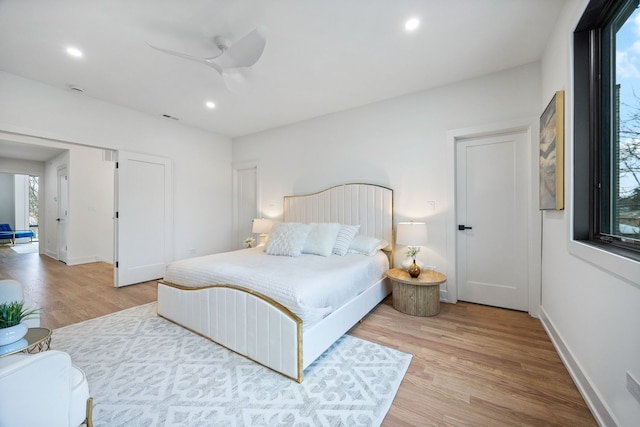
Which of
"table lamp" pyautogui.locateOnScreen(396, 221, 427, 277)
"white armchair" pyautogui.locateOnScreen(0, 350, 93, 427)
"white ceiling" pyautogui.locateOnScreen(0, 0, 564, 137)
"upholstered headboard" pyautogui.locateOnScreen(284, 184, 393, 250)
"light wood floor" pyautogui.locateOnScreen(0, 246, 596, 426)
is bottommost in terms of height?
"light wood floor" pyautogui.locateOnScreen(0, 246, 596, 426)

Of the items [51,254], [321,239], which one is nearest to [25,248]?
[51,254]

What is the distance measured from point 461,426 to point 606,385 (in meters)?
0.79

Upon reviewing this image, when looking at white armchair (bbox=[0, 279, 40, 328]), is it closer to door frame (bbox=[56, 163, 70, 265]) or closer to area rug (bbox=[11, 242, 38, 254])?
door frame (bbox=[56, 163, 70, 265])

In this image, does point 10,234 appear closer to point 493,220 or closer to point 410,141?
point 410,141

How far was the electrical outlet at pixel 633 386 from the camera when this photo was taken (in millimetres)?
1081

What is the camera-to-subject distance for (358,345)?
2.14m

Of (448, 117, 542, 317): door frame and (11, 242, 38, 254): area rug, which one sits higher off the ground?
(448, 117, 542, 317): door frame

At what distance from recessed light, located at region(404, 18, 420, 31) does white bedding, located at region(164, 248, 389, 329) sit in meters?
2.17

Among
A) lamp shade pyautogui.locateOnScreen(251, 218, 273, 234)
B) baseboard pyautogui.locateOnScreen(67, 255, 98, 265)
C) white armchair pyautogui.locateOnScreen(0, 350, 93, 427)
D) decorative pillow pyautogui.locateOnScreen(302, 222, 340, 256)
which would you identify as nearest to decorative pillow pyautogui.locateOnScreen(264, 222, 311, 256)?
decorative pillow pyautogui.locateOnScreen(302, 222, 340, 256)

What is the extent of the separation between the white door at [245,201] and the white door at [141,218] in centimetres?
129

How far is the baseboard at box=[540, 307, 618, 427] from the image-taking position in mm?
1313

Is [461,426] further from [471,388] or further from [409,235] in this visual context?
[409,235]

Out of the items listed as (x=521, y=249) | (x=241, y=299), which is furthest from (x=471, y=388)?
(x=521, y=249)

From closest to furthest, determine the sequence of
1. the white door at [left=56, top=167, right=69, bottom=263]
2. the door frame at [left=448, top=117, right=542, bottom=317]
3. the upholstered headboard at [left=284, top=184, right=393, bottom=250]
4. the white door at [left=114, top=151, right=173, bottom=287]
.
Answer: 1. the door frame at [left=448, top=117, right=542, bottom=317]
2. the upholstered headboard at [left=284, top=184, right=393, bottom=250]
3. the white door at [left=114, top=151, right=173, bottom=287]
4. the white door at [left=56, top=167, right=69, bottom=263]
